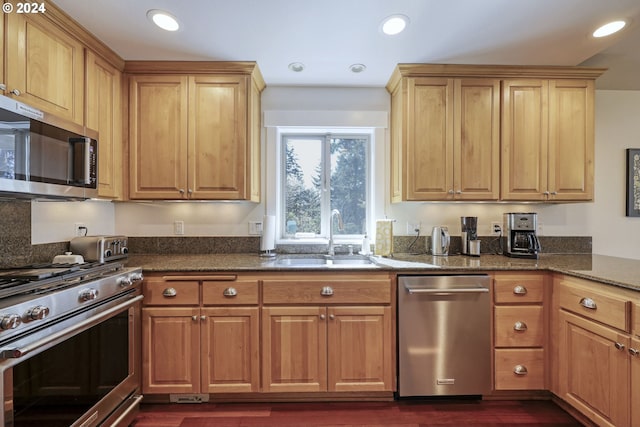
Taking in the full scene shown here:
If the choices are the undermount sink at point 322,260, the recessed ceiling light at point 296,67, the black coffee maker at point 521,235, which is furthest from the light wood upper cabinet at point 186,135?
the black coffee maker at point 521,235

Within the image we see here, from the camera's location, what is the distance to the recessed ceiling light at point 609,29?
5.95 ft

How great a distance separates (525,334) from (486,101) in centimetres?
172

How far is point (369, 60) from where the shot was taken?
2.21 m

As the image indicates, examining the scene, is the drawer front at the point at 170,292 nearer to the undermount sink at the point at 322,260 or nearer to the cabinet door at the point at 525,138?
the undermount sink at the point at 322,260

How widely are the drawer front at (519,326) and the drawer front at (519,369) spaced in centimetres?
6

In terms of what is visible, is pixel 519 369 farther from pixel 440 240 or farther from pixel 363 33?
pixel 363 33

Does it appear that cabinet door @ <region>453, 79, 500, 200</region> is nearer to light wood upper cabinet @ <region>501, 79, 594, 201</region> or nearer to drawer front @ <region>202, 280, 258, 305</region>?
light wood upper cabinet @ <region>501, 79, 594, 201</region>

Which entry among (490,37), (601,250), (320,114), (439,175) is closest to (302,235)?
(320,114)

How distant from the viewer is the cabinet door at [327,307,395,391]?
6.39ft

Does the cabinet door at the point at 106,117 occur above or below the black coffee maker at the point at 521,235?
above

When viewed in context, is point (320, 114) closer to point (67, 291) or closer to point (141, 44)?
point (141, 44)

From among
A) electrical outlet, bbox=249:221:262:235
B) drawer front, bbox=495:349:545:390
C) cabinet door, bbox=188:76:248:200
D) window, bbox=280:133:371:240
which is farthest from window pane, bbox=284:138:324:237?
drawer front, bbox=495:349:545:390

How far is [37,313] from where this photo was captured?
3.85ft

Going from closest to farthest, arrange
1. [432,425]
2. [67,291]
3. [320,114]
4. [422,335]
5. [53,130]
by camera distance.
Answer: [67,291], [53,130], [432,425], [422,335], [320,114]
